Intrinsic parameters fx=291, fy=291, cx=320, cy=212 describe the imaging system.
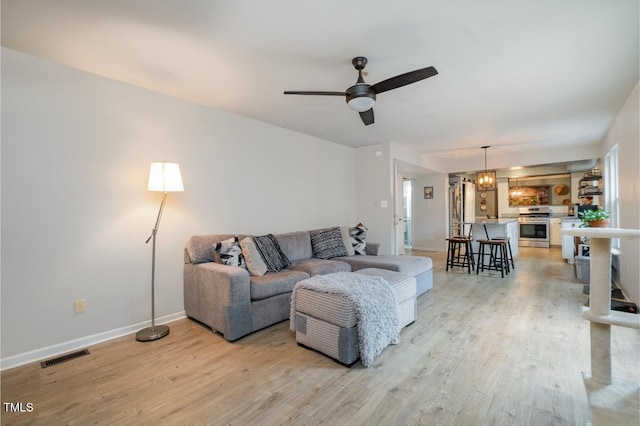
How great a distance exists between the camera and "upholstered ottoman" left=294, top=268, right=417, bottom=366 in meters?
2.20

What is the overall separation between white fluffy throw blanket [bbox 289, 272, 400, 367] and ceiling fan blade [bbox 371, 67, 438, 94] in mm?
1633

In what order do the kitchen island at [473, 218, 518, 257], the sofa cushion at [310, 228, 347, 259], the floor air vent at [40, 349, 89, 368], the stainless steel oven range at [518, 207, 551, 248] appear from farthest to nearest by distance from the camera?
the stainless steel oven range at [518, 207, 551, 248]
the kitchen island at [473, 218, 518, 257]
the sofa cushion at [310, 228, 347, 259]
the floor air vent at [40, 349, 89, 368]

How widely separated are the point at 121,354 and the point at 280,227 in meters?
2.46

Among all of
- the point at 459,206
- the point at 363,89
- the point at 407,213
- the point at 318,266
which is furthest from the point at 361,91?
the point at 459,206

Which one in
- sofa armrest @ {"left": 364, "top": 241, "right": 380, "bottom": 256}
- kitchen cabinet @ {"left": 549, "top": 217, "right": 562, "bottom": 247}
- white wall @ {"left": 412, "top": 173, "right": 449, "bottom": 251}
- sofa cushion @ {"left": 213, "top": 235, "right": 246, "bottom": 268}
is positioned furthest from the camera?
kitchen cabinet @ {"left": 549, "top": 217, "right": 562, "bottom": 247}

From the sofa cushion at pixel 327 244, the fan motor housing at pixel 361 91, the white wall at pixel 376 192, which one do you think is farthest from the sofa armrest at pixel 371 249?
the fan motor housing at pixel 361 91

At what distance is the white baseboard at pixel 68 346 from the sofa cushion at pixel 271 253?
1.22 meters

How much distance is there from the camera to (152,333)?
110 inches

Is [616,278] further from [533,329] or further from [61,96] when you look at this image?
[61,96]

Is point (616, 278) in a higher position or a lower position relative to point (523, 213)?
lower

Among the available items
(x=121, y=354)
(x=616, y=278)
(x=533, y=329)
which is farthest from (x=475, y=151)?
(x=121, y=354)

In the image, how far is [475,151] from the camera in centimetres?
645

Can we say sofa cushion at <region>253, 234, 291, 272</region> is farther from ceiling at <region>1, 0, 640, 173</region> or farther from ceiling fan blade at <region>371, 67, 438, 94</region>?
ceiling fan blade at <region>371, 67, 438, 94</region>

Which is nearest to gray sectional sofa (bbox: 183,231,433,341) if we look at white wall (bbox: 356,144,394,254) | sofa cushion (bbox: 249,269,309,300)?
sofa cushion (bbox: 249,269,309,300)
